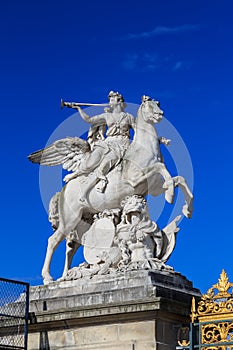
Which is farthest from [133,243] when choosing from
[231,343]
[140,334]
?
[231,343]

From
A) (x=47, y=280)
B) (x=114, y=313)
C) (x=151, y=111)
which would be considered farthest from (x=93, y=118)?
(x=114, y=313)

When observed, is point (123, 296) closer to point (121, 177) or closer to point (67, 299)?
point (67, 299)

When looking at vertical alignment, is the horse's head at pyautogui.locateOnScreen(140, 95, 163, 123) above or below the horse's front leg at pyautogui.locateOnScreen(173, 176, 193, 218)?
above

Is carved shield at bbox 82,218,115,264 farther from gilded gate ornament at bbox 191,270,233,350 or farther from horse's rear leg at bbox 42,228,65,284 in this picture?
gilded gate ornament at bbox 191,270,233,350

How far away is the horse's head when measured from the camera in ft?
42.8

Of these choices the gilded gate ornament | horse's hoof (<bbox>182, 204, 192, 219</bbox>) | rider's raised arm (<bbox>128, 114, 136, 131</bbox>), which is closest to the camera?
the gilded gate ornament

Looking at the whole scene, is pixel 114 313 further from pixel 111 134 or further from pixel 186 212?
pixel 111 134

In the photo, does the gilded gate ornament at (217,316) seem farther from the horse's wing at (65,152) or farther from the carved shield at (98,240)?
the horse's wing at (65,152)

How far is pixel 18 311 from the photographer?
1232 centimetres

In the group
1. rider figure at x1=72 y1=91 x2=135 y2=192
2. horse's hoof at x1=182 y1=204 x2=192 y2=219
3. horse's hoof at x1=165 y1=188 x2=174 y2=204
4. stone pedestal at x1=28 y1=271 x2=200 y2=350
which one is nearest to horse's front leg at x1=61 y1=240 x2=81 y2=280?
stone pedestal at x1=28 y1=271 x2=200 y2=350

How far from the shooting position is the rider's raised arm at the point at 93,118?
13305 millimetres

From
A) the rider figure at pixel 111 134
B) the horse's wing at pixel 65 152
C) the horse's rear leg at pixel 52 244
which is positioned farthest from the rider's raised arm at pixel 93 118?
the horse's rear leg at pixel 52 244

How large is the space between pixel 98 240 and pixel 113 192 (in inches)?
30.2

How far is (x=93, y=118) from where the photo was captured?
13.4 meters
